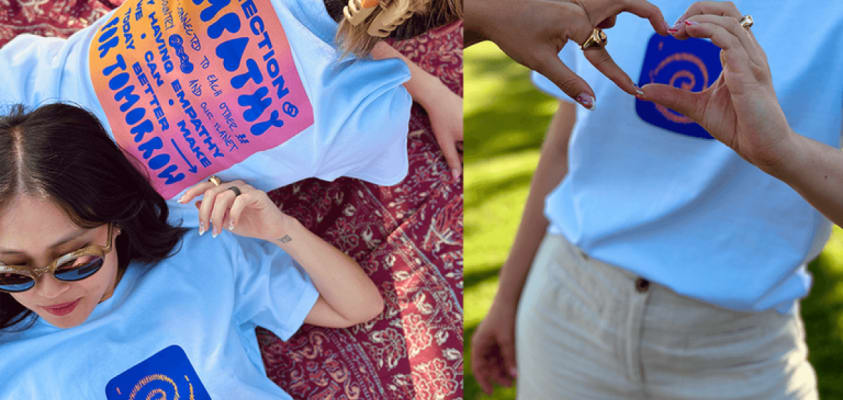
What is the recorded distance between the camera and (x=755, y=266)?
1024 millimetres

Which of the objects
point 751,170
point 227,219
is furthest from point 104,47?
point 751,170

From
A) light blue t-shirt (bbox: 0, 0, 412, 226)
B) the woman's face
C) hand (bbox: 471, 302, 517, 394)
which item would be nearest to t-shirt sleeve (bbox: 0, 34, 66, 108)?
light blue t-shirt (bbox: 0, 0, 412, 226)

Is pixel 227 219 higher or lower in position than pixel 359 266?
higher

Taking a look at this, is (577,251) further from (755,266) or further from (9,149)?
(9,149)

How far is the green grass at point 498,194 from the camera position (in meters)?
1.90

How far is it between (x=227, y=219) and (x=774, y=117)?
0.53 m

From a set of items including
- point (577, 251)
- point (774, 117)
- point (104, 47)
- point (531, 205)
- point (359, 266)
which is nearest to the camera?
point (774, 117)

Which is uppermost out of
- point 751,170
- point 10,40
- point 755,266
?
point 10,40

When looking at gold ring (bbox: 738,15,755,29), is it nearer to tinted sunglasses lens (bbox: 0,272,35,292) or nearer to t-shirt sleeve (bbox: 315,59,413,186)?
t-shirt sleeve (bbox: 315,59,413,186)

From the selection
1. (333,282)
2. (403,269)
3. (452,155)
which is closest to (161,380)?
(333,282)

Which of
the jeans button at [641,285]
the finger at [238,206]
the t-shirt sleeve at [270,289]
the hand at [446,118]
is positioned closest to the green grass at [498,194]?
the jeans button at [641,285]

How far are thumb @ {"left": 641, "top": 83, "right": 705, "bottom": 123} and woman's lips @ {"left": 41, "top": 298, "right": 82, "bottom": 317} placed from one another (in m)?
0.59

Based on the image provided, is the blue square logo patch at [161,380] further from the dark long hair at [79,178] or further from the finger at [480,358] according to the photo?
the finger at [480,358]

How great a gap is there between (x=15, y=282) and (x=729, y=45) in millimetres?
671
